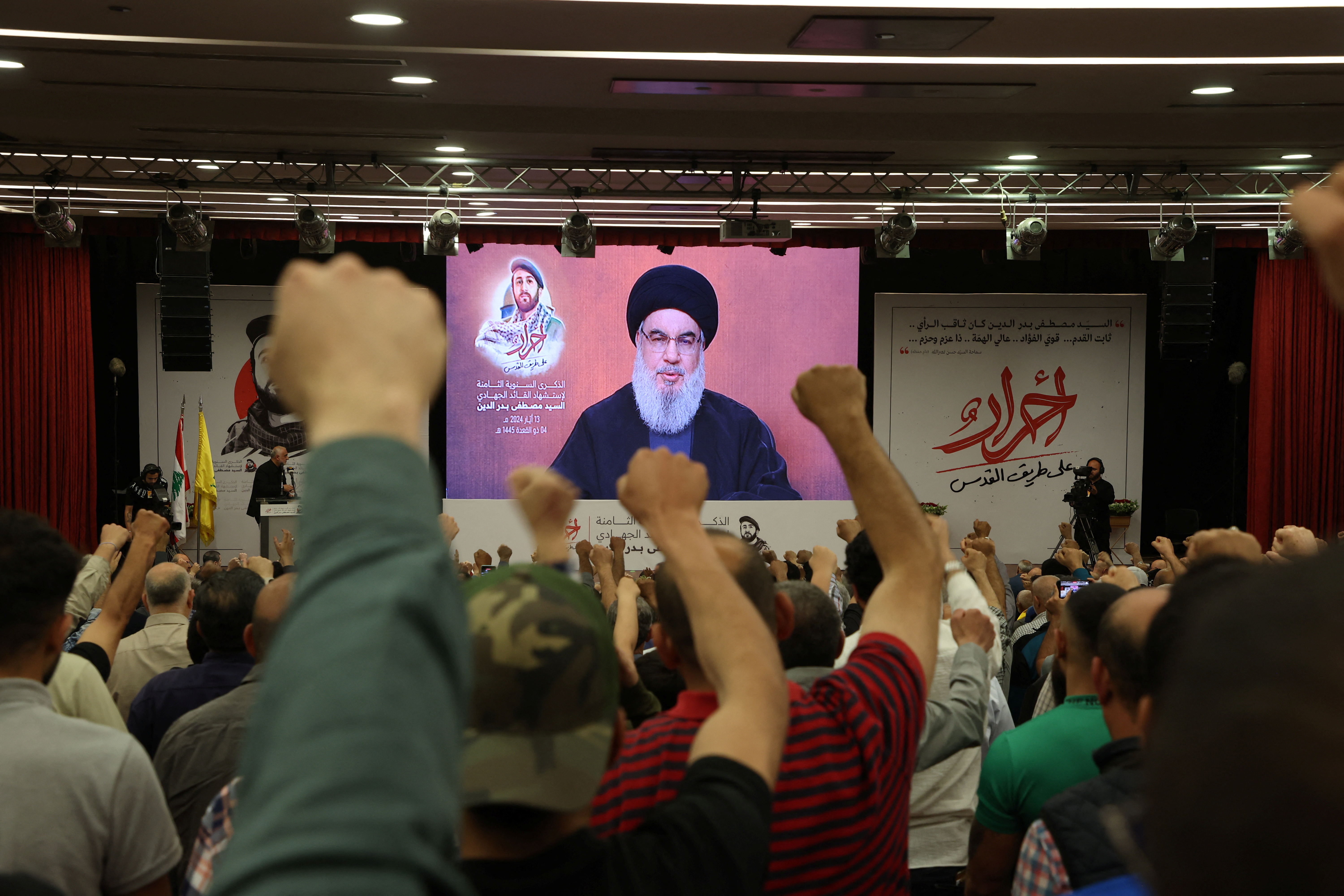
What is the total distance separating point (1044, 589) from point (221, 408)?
29.9ft

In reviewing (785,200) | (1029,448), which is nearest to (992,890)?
(785,200)

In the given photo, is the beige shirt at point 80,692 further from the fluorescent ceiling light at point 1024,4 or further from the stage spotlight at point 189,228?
the stage spotlight at point 189,228

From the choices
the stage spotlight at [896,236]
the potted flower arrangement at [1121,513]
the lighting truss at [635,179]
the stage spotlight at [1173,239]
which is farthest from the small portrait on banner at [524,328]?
the potted flower arrangement at [1121,513]

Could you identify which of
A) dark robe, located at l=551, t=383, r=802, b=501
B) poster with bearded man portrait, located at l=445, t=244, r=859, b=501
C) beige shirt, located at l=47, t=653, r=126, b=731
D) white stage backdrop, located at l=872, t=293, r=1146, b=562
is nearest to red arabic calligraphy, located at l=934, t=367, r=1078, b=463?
white stage backdrop, located at l=872, t=293, r=1146, b=562

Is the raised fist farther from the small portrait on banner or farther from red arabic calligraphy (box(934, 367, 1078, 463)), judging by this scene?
red arabic calligraphy (box(934, 367, 1078, 463))

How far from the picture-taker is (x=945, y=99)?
21.6 feet

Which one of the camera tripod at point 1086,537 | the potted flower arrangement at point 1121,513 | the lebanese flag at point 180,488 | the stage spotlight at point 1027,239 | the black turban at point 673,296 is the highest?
the stage spotlight at point 1027,239

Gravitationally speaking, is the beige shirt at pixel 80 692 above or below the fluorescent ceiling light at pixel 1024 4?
below

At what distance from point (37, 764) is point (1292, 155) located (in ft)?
27.2

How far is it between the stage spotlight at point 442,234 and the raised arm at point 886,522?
24.3 feet

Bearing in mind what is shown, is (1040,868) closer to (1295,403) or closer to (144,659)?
(144,659)

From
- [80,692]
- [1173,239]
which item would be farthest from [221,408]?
[80,692]

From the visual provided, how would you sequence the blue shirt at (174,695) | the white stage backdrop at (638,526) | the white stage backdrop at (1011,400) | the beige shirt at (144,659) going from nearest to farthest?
1. the blue shirt at (174,695)
2. the beige shirt at (144,659)
3. the white stage backdrop at (638,526)
4. the white stage backdrop at (1011,400)

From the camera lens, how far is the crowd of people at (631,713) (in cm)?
38
